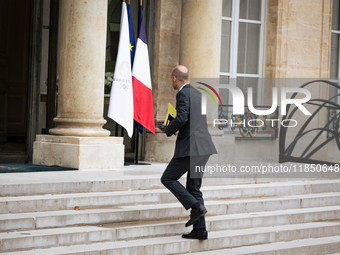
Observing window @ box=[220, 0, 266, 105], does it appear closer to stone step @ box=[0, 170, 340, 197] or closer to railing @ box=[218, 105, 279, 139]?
railing @ box=[218, 105, 279, 139]

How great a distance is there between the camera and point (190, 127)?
17.1 ft

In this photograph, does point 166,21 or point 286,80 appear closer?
point 166,21

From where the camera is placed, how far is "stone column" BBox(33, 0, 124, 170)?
8.01 m

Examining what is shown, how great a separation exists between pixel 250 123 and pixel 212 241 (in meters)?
6.62

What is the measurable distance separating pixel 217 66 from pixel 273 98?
2.80 m

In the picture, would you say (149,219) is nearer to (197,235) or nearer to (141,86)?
(197,235)

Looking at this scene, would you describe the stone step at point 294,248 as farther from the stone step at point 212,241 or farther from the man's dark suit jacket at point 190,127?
the man's dark suit jacket at point 190,127

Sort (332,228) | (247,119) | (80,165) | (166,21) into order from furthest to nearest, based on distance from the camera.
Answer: (247,119), (166,21), (80,165), (332,228)

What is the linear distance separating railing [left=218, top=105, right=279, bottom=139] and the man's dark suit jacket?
6.31 m

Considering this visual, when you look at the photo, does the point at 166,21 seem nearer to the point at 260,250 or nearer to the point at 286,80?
the point at 286,80

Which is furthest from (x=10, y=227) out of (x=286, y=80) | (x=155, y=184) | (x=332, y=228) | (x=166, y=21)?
(x=286, y=80)

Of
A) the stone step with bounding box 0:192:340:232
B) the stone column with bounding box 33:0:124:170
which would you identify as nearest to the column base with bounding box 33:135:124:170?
the stone column with bounding box 33:0:124:170

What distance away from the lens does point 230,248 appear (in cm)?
584

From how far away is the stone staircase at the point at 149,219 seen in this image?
5.11 metres
